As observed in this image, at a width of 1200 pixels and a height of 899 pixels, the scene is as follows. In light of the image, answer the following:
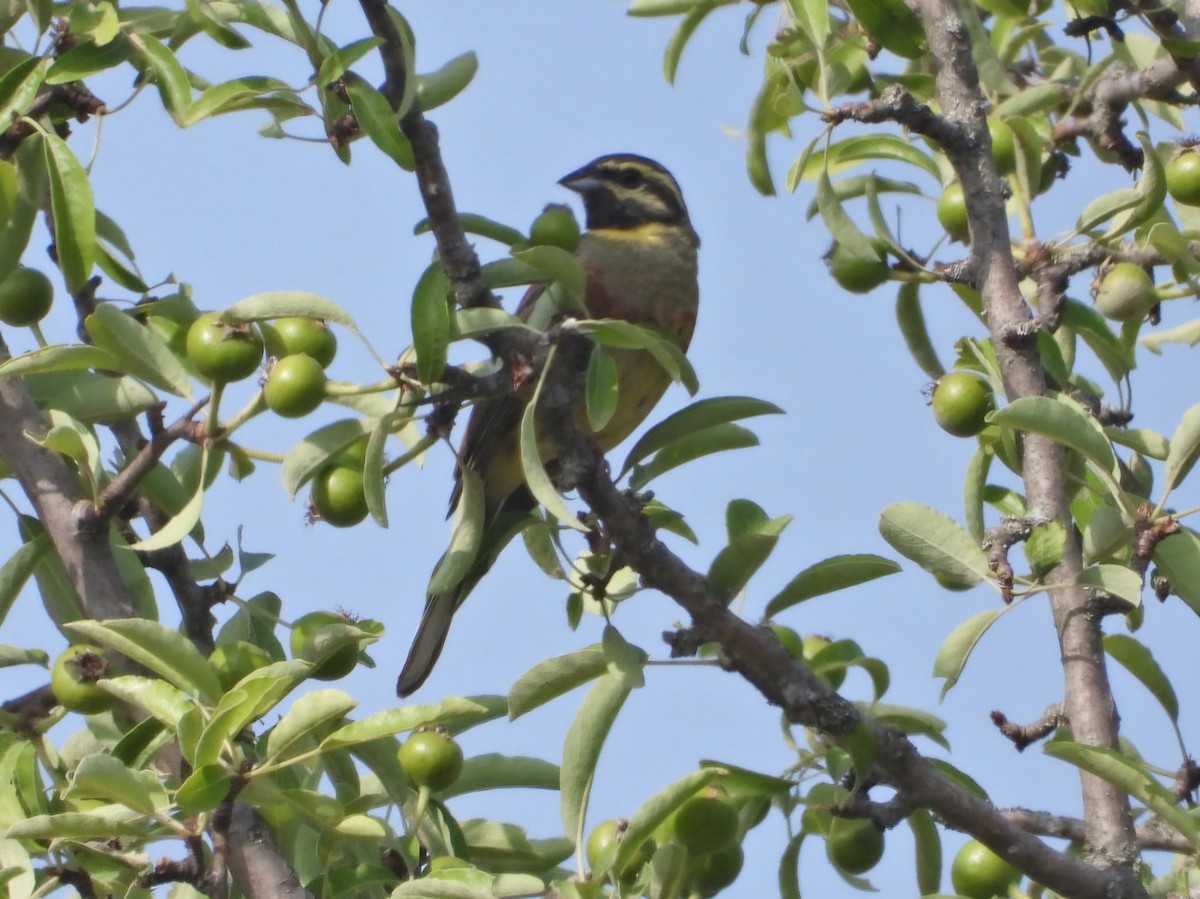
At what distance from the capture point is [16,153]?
275 cm

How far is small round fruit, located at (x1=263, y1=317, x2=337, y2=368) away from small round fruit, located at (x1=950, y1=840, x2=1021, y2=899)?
142 cm

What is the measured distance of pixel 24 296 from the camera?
2949 millimetres

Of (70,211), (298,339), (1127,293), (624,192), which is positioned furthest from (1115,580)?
(624,192)

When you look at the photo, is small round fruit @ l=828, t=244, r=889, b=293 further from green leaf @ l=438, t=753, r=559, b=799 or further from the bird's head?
the bird's head

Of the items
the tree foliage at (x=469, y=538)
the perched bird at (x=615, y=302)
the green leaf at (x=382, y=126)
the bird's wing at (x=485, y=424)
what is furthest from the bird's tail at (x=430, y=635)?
the green leaf at (x=382, y=126)

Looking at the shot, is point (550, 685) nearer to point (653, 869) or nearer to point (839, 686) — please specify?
point (653, 869)

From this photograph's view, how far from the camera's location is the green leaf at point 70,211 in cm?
260

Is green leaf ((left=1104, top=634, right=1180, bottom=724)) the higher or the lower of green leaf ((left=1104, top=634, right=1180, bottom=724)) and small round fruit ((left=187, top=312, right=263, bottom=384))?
the lower

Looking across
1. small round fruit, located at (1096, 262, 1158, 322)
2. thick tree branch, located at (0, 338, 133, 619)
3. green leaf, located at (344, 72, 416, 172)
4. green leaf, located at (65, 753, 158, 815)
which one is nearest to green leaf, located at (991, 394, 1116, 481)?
small round fruit, located at (1096, 262, 1158, 322)

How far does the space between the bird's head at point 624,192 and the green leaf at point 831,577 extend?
7.99 feet

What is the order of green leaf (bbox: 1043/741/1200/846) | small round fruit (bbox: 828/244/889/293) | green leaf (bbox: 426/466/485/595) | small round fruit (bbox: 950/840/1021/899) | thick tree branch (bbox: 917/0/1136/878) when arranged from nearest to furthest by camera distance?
green leaf (bbox: 1043/741/1200/846) < green leaf (bbox: 426/466/485/595) < thick tree branch (bbox: 917/0/1136/878) < small round fruit (bbox: 950/840/1021/899) < small round fruit (bbox: 828/244/889/293)

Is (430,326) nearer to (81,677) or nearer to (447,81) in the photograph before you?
(447,81)

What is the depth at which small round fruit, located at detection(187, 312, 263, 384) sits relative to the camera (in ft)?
8.10

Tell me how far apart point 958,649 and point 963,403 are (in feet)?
1.99
